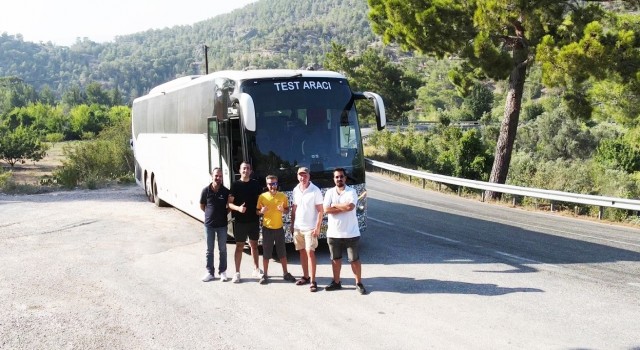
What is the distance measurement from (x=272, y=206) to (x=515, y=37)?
1501 cm

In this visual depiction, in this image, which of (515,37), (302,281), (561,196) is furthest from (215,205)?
(515,37)

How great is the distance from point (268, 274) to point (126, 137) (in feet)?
77.6

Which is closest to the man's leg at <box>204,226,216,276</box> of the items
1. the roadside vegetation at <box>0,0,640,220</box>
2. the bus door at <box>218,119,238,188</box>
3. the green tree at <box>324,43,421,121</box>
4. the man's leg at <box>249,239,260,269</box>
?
the man's leg at <box>249,239,260,269</box>

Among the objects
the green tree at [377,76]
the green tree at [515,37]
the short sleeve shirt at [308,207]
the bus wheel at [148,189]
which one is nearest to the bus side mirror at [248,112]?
the short sleeve shirt at [308,207]

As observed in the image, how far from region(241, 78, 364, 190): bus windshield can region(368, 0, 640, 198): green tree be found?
886 cm

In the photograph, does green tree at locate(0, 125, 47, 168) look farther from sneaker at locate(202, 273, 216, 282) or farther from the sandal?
the sandal

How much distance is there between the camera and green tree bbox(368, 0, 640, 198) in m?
17.3

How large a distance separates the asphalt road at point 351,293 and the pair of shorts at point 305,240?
681 millimetres

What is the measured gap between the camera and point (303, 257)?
970 centimetres

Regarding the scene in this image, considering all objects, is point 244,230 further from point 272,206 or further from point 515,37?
point 515,37

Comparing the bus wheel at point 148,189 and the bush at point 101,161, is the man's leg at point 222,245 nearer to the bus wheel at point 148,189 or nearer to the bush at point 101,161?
the bus wheel at point 148,189

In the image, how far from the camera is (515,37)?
69.7ft

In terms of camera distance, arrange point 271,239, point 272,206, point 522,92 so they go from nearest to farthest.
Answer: point 272,206
point 271,239
point 522,92

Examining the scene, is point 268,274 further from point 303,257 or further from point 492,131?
point 492,131
